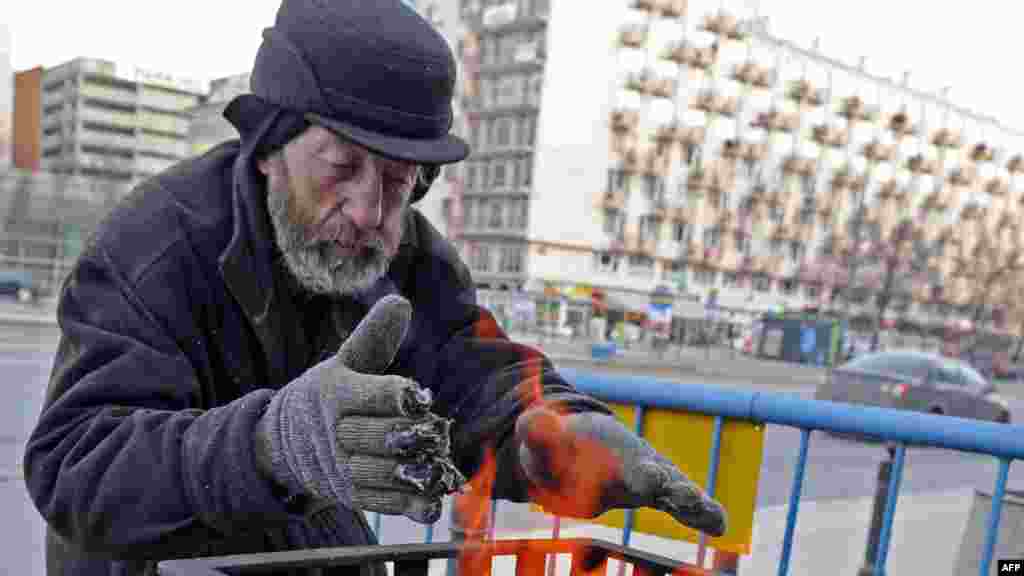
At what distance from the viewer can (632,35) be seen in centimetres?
4203

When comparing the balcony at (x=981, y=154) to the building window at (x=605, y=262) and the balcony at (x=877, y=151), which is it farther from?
the building window at (x=605, y=262)

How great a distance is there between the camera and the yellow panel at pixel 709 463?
2482 mm

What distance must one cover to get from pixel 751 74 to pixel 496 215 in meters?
15.8

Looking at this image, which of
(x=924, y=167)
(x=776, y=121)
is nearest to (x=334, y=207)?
(x=776, y=121)

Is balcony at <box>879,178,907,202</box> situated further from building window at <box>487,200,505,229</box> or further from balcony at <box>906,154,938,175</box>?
building window at <box>487,200,505,229</box>

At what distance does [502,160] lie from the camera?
4184cm

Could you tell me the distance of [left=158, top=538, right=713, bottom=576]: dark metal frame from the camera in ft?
3.87

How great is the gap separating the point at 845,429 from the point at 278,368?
1.50m

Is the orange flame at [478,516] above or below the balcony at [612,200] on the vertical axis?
below

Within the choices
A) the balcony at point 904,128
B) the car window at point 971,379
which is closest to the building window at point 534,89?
the balcony at point 904,128

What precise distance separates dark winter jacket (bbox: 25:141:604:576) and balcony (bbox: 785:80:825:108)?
50.5 metres

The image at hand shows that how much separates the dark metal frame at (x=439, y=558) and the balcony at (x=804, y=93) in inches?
2001

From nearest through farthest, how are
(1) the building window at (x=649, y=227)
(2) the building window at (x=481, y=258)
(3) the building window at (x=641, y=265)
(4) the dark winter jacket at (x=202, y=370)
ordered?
(4) the dark winter jacket at (x=202, y=370), (2) the building window at (x=481, y=258), (3) the building window at (x=641, y=265), (1) the building window at (x=649, y=227)

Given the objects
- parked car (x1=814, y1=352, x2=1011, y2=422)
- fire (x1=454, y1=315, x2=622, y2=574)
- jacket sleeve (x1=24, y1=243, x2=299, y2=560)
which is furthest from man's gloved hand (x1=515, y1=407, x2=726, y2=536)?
parked car (x1=814, y1=352, x2=1011, y2=422)
